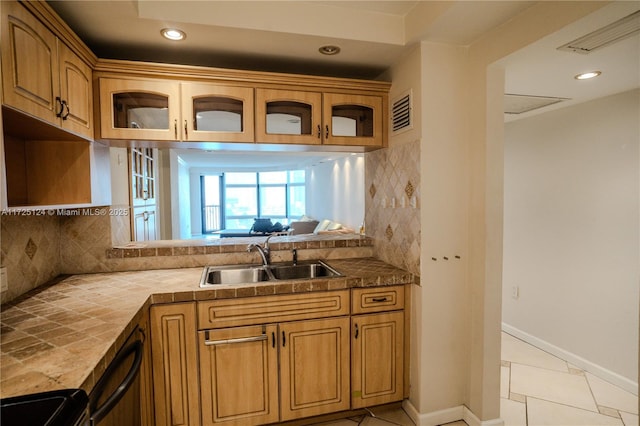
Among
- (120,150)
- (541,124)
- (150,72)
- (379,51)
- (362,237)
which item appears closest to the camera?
(150,72)

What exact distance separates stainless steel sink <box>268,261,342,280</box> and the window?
799 centimetres

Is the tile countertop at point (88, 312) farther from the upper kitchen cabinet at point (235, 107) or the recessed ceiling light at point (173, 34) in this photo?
the recessed ceiling light at point (173, 34)

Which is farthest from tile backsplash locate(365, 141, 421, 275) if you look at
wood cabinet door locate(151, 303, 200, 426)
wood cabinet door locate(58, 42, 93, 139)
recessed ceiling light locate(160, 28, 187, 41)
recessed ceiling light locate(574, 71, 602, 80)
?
wood cabinet door locate(58, 42, 93, 139)

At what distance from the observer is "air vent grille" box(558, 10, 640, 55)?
1397mm

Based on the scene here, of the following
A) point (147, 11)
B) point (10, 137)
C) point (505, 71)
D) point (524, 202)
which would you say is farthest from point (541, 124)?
point (10, 137)

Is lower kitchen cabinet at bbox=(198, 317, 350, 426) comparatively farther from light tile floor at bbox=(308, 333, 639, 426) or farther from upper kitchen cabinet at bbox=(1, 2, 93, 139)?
upper kitchen cabinet at bbox=(1, 2, 93, 139)

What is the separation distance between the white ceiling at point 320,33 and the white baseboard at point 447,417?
6.75ft

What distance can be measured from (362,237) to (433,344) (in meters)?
0.95

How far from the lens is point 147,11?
163 centimetres

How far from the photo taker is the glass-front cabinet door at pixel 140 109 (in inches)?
73.0

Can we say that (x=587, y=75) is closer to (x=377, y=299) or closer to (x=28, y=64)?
(x=377, y=299)

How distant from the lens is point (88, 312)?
147 centimetres

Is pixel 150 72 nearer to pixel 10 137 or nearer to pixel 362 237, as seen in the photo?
pixel 10 137

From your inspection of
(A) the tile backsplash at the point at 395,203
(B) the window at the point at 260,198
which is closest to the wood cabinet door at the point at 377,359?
(A) the tile backsplash at the point at 395,203
